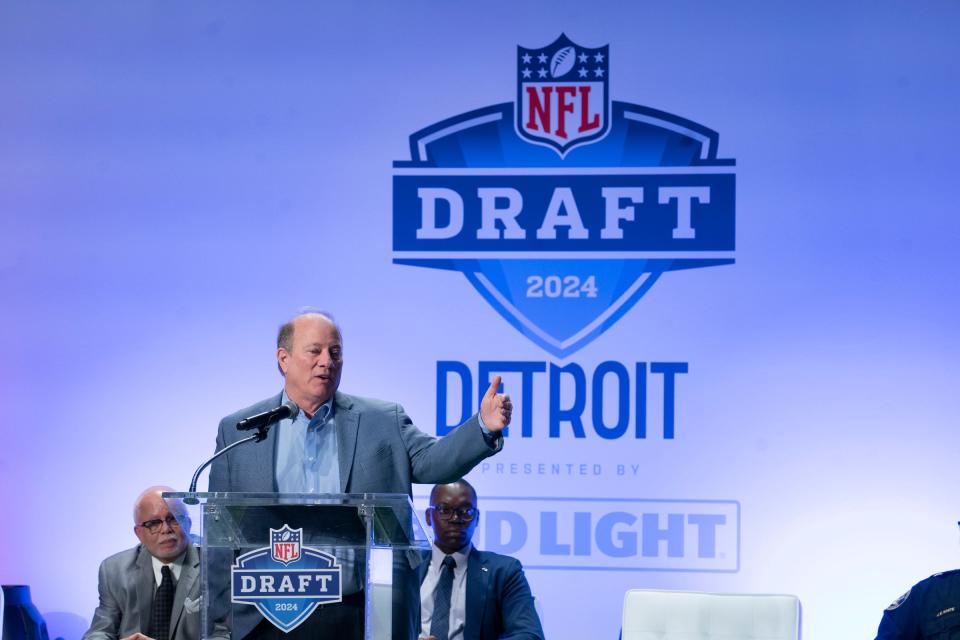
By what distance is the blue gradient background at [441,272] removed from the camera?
5457mm

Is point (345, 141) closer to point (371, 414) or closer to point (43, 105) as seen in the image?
point (43, 105)

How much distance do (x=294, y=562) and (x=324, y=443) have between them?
37.7 inches

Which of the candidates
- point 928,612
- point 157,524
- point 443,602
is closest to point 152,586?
point 157,524

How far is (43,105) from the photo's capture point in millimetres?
5977

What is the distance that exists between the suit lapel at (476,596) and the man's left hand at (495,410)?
5.93 feet

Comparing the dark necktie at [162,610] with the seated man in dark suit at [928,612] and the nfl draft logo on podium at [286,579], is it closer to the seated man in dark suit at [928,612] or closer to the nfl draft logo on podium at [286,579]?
the nfl draft logo on podium at [286,579]

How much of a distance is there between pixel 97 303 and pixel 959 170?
13.1 ft

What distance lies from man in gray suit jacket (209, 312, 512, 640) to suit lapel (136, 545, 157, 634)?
141 cm

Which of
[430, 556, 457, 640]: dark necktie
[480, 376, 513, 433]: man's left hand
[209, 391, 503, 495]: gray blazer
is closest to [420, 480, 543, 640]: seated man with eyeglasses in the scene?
[430, 556, 457, 640]: dark necktie

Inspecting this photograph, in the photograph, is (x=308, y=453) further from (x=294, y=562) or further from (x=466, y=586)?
(x=466, y=586)

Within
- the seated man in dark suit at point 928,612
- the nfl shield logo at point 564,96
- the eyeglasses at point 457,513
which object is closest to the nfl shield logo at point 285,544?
the seated man in dark suit at point 928,612

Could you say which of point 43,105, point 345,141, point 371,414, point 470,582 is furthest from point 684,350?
point 43,105

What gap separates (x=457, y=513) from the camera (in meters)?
5.04

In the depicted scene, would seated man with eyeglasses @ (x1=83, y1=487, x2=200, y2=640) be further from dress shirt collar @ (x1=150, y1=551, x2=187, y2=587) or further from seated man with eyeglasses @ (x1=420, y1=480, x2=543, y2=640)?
seated man with eyeglasses @ (x1=420, y1=480, x2=543, y2=640)
